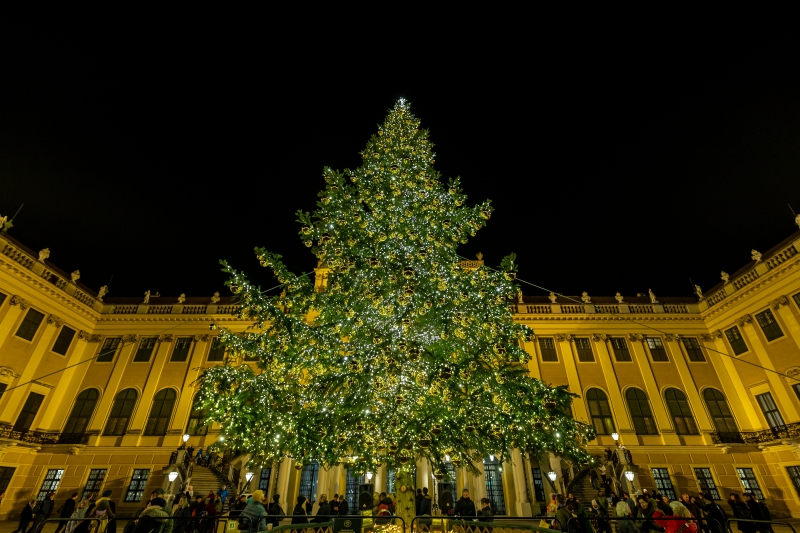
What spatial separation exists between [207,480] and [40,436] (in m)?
10.5

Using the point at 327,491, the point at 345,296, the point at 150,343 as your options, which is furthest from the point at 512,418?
the point at 150,343

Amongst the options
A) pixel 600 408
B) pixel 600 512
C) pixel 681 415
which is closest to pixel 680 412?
pixel 681 415

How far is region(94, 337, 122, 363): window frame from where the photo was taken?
25.5 meters

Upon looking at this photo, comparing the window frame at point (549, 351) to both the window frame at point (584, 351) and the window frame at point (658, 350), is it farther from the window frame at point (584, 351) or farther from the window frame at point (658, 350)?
the window frame at point (658, 350)

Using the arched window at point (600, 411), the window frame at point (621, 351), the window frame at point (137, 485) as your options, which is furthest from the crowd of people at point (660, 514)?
the window frame at point (137, 485)

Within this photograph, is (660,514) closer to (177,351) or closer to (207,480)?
(207,480)

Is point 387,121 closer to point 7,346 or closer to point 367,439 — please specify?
point 367,439

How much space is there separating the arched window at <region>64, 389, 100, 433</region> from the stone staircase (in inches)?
352

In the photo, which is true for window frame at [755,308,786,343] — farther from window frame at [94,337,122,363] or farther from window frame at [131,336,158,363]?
window frame at [94,337,122,363]

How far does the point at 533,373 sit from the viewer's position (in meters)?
24.7

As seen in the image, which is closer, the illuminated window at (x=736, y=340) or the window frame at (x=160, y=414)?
the window frame at (x=160, y=414)

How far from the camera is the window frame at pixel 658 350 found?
2528 centimetres

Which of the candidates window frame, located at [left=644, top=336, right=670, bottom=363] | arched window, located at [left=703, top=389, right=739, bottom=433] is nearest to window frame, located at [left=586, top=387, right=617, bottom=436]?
window frame, located at [left=644, top=336, right=670, bottom=363]

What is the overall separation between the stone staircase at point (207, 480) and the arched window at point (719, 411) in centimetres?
2689
